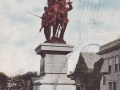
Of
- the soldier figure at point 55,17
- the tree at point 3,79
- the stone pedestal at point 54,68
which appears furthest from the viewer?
the tree at point 3,79

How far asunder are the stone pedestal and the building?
3394 centimetres

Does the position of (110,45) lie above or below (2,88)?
above

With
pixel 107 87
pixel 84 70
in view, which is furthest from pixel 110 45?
pixel 84 70

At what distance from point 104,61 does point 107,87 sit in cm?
441

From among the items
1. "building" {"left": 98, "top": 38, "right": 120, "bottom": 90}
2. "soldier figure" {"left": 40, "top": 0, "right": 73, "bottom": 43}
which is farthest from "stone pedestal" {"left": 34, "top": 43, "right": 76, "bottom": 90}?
"building" {"left": 98, "top": 38, "right": 120, "bottom": 90}

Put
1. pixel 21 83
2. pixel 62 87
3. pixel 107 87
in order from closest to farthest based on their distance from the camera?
pixel 62 87
pixel 107 87
pixel 21 83

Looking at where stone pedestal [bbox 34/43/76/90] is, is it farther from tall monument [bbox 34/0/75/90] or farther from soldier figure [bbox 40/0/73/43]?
soldier figure [bbox 40/0/73/43]

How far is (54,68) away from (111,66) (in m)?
36.4

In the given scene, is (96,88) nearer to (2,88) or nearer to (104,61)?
(104,61)

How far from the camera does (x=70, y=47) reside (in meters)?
10.2

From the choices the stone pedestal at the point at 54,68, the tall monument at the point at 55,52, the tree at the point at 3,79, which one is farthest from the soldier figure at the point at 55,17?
the tree at the point at 3,79

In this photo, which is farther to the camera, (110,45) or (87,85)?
(87,85)

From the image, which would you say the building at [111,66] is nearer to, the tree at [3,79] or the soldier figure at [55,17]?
the soldier figure at [55,17]

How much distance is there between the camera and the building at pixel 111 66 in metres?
43.5
